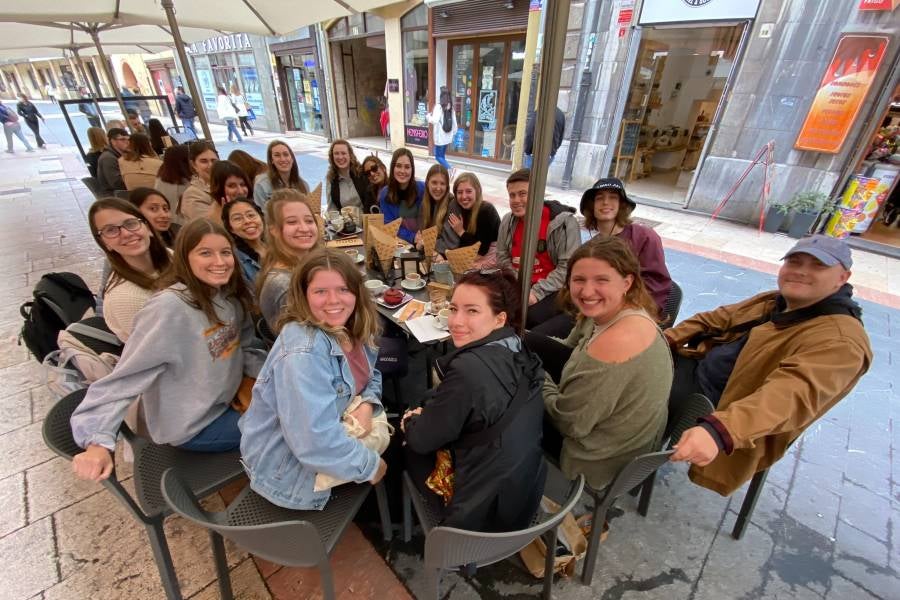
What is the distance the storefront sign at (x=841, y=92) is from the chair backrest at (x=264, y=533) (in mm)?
7696

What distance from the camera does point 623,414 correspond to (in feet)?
4.73

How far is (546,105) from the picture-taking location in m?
1.11

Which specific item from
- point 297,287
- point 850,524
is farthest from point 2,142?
point 850,524

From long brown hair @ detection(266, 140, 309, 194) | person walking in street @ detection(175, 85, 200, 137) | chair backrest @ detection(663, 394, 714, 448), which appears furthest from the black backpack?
person walking in street @ detection(175, 85, 200, 137)

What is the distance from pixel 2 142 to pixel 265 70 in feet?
32.9

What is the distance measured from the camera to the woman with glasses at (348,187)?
4309mm

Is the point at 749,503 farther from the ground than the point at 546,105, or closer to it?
closer to it

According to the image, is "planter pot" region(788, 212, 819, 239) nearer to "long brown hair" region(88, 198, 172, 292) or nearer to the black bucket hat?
the black bucket hat

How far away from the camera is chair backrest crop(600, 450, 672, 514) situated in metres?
A: 1.34

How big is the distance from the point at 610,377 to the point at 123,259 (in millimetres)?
2386

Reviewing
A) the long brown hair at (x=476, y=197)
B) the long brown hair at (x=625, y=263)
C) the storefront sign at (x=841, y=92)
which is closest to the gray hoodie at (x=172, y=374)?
the long brown hair at (x=625, y=263)

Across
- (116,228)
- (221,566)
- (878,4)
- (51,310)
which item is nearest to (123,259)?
(116,228)

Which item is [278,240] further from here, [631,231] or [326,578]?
[631,231]

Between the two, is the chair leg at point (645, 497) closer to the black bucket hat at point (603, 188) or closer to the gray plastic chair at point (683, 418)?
the gray plastic chair at point (683, 418)
